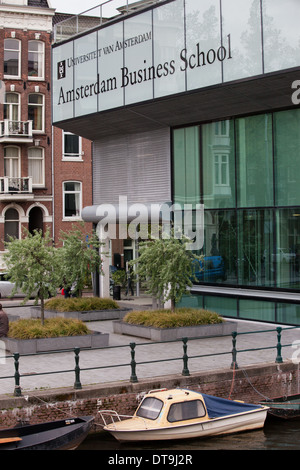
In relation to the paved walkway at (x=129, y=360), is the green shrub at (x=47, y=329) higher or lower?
higher

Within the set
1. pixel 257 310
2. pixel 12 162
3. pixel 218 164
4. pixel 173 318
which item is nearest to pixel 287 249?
pixel 257 310

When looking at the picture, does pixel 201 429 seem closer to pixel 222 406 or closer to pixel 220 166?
pixel 222 406

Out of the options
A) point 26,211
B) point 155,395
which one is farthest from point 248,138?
point 26,211

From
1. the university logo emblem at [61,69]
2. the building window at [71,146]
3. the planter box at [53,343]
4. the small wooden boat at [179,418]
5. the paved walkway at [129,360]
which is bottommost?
the small wooden boat at [179,418]

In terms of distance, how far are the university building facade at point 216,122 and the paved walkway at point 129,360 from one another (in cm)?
353

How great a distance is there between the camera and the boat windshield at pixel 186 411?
15.0m

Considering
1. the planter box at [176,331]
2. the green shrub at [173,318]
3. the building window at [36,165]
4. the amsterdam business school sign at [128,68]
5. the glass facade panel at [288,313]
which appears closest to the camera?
the planter box at [176,331]

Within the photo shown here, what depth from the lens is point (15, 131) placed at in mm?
44188

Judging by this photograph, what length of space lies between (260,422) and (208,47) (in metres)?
13.8

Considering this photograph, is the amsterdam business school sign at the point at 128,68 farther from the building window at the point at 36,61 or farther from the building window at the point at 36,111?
the building window at the point at 36,61

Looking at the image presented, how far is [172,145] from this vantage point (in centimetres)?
2889

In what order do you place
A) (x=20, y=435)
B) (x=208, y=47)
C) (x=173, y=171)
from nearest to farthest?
(x=20, y=435) → (x=208, y=47) → (x=173, y=171)

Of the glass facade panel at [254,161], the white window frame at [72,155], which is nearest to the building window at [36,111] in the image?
the white window frame at [72,155]

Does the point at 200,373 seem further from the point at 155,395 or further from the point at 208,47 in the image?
the point at 208,47
